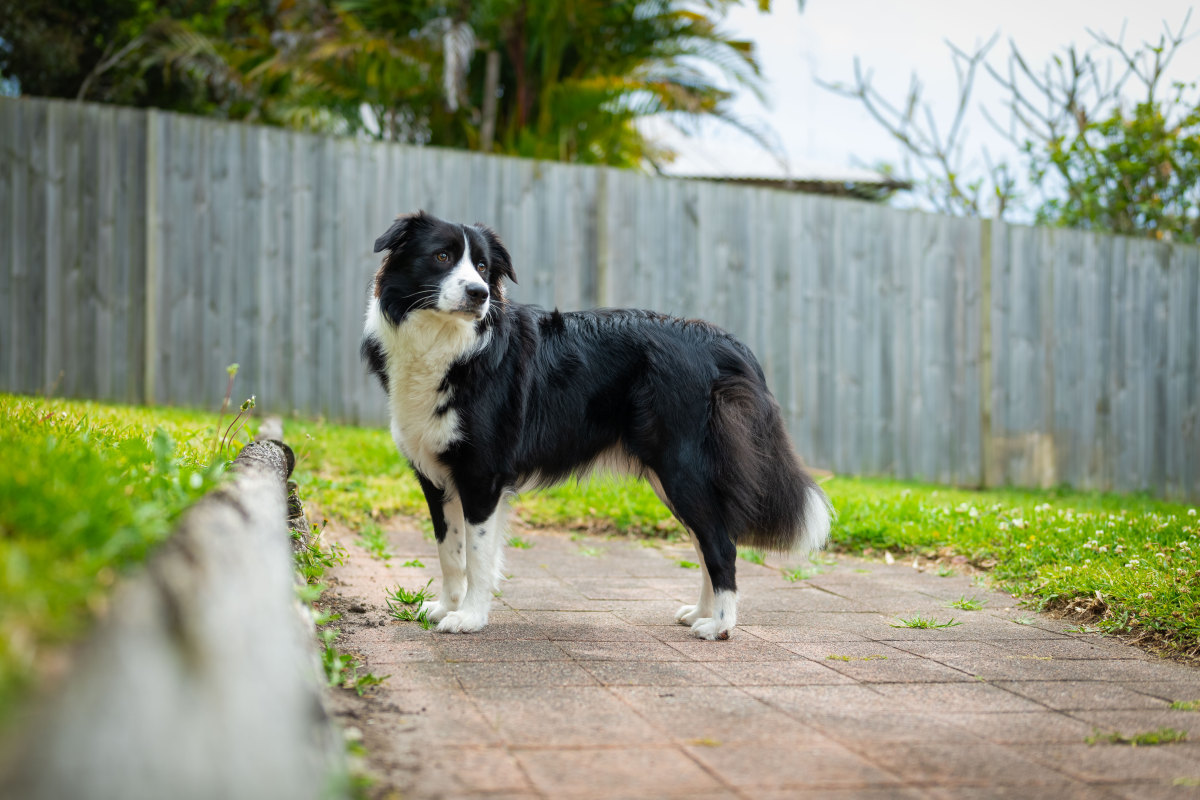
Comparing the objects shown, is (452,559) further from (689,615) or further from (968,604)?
(968,604)

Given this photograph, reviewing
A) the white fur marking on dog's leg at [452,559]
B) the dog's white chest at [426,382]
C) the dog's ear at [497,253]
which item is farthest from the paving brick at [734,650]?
the dog's ear at [497,253]

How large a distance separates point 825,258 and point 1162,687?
217 inches

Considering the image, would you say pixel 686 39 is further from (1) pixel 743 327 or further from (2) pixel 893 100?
(1) pixel 743 327

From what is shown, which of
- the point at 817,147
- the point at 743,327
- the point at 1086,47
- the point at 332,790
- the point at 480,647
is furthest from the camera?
the point at 817,147

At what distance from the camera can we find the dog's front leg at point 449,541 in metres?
3.41

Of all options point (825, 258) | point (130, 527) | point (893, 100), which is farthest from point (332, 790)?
point (893, 100)

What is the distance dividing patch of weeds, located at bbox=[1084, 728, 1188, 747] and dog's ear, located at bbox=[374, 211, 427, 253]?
8.47 feet

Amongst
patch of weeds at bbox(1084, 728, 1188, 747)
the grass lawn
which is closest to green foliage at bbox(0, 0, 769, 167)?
the grass lawn

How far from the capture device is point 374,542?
15.0 feet

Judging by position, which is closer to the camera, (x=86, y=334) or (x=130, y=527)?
(x=130, y=527)

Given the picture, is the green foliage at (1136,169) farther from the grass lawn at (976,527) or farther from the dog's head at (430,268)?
the dog's head at (430,268)

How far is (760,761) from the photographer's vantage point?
2.02 m

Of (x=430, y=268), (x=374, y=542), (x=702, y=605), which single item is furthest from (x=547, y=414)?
(x=374, y=542)

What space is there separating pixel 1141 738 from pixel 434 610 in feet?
7.13
